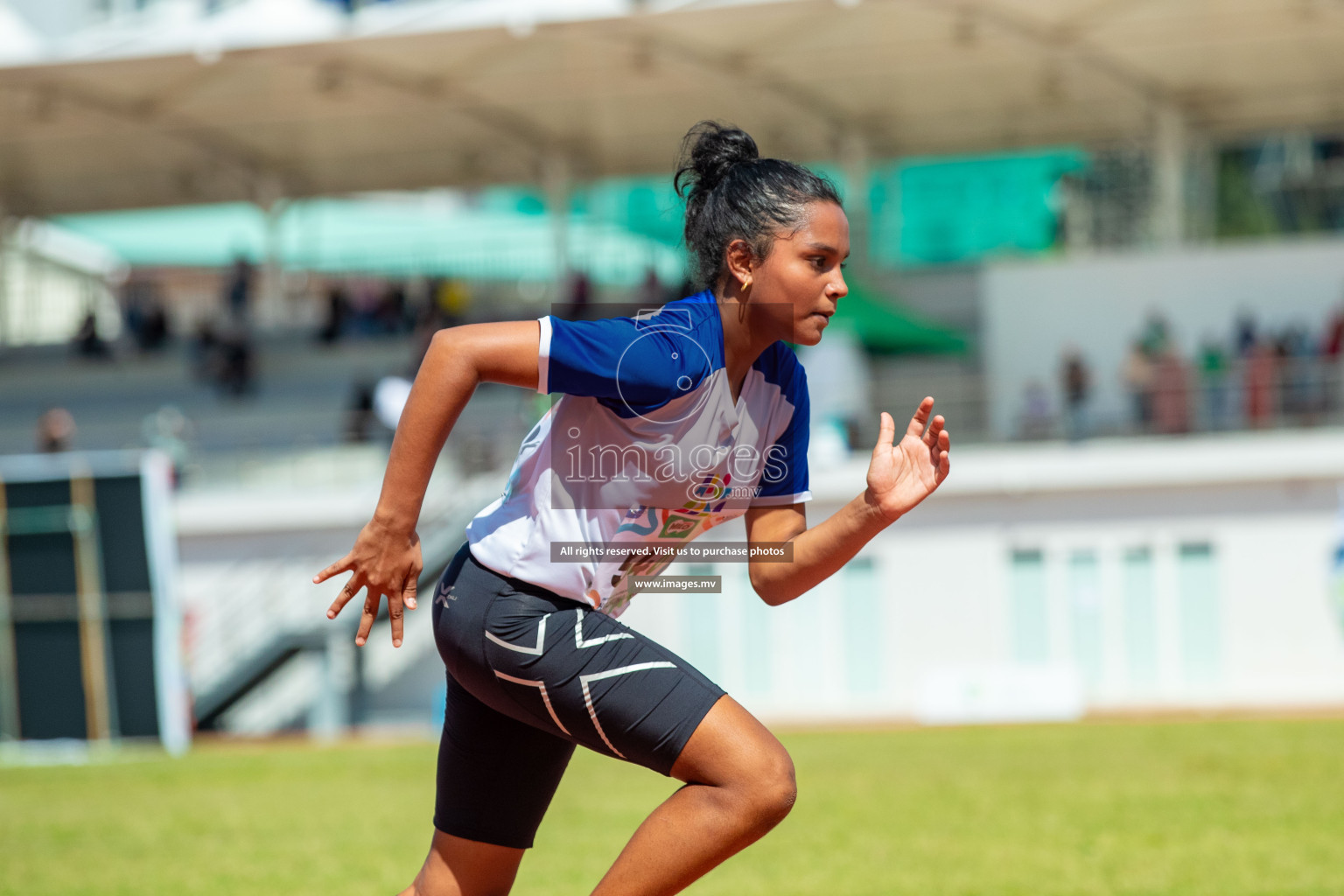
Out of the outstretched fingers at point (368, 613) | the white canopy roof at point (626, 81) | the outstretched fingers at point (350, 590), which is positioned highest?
the white canopy roof at point (626, 81)

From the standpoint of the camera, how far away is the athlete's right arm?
3.13 m

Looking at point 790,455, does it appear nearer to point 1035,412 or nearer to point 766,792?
point 766,792

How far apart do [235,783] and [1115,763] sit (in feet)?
23.5

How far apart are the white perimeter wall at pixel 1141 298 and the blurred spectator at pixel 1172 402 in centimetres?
309

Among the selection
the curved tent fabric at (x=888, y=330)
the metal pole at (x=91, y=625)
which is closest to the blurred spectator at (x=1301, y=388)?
the curved tent fabric at (x=888, y=330)

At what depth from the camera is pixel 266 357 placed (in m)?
26.9

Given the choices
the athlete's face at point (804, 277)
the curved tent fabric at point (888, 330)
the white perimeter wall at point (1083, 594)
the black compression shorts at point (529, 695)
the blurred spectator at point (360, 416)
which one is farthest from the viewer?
the blurred spectator at point (360, 416)

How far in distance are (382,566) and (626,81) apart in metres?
22.7

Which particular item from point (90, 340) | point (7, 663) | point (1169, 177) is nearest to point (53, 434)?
point (7, 663)

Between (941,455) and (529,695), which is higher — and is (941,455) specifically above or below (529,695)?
above

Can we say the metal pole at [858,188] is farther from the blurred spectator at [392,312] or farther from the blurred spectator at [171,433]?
the blurred spectator at [171,433]

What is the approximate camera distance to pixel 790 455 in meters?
3.74

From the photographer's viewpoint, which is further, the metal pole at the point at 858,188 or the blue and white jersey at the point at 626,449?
the metal pole at the point at 858,188

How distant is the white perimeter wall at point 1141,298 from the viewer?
22500 millimetres
